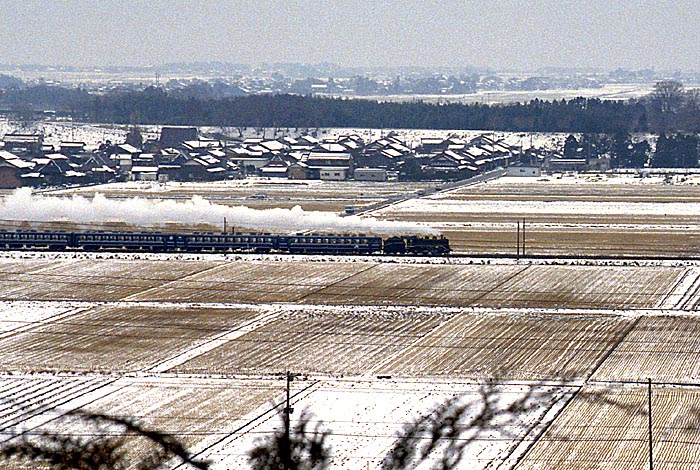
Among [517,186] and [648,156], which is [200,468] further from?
[648,156]

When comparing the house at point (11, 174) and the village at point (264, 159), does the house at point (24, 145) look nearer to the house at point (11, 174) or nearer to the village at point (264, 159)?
the village at point (264, 159)

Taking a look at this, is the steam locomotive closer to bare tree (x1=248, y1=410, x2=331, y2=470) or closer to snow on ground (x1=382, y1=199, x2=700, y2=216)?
snow on ground (x1=382, y1=199, x2=700, y2=216)

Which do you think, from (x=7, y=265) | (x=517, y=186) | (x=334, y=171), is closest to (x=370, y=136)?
(x=334, y=171)

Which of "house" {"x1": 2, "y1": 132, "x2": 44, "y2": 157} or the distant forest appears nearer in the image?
"house" {"x1": 2, "y1": 132, "x2": 44, "y2": 157}

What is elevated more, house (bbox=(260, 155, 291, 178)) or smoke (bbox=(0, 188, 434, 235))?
smoke (bbox=(0, 188, 434, 235))

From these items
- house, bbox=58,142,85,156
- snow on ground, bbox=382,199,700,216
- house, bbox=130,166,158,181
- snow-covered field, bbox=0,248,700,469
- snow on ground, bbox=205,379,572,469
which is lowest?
house, bbox=130,166,158,181

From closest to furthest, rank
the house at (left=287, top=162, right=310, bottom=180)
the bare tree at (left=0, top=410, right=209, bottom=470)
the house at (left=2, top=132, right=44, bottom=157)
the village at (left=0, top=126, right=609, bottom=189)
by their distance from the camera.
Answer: the bare tree at (left=0, top=410, right=209, bottom=470), the village at (left=0, top=126, right=609, bottom=189), the house at (left=287, top=162, right=310, bottom=180), the house at (left=2, top=132, right=44, bottom=157)

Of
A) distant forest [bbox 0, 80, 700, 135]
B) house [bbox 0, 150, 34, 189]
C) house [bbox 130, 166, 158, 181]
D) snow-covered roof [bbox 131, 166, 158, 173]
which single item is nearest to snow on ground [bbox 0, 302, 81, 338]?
house [bbox 0, 150, 34, 189]
